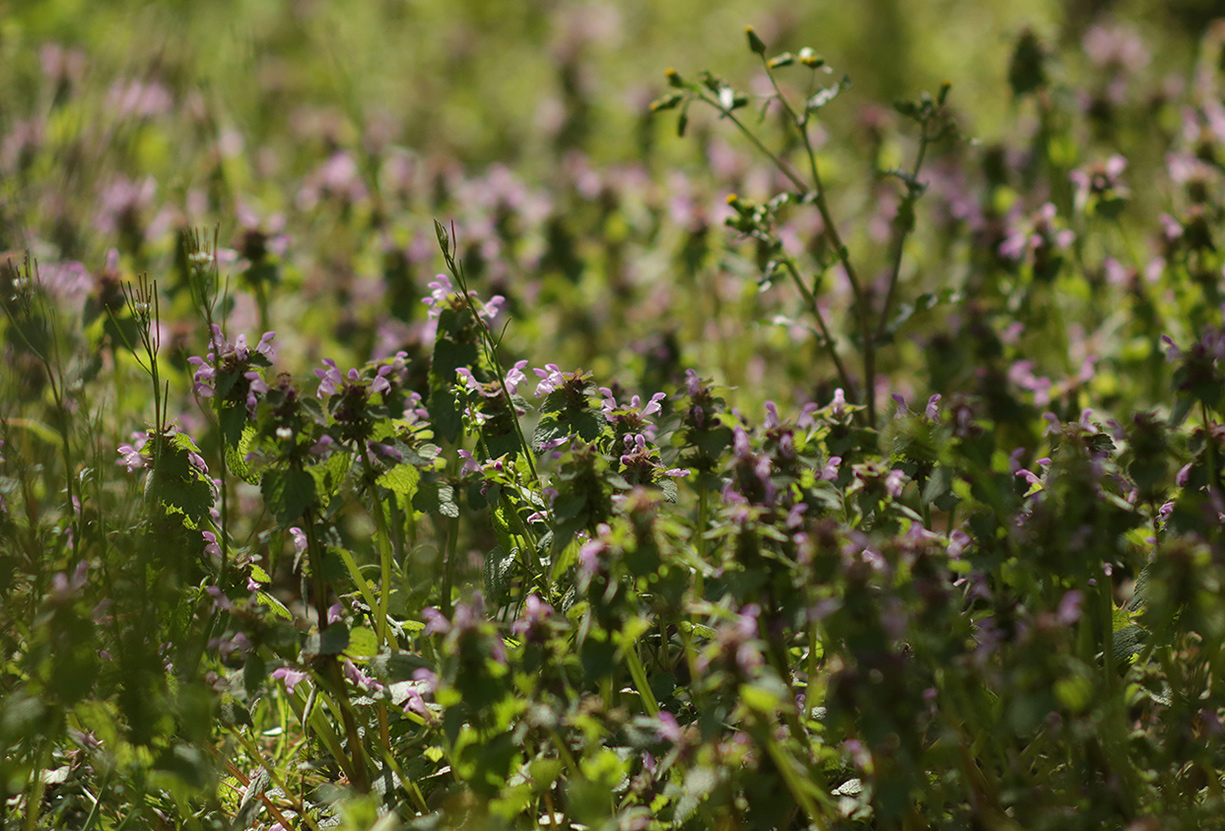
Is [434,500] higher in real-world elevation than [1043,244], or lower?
lower

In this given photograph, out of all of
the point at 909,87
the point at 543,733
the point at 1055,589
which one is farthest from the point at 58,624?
the point at 909,87

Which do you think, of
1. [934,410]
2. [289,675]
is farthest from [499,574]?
[934,410]

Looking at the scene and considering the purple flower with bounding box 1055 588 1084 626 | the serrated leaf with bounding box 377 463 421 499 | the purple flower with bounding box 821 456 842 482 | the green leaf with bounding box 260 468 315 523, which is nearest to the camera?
the purple flower with bounding box 1055 588 1084 626

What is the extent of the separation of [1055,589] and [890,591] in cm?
48

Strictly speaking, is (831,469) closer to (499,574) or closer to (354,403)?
(499,574)

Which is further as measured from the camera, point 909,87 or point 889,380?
point 909,87

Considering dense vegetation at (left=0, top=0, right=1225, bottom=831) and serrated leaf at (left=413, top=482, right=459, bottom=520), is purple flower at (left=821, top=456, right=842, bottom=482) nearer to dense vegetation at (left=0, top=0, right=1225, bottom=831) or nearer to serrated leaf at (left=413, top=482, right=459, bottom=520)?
dense vegetation at (left=0, top=0, right=1225, bottom=831)

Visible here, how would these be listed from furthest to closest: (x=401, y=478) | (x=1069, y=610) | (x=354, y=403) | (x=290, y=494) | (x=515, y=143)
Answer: (x=515, y=143) < (x=401, y=478) < (x=354, y=403) < (x=290, y=494) < (x=1069, y=610)

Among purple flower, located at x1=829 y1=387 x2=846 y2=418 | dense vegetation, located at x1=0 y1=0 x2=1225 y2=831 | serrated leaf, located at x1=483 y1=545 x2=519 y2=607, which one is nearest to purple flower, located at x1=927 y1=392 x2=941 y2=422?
dense vegetation, located at x1=0 y1=0 x2=1225 y2=831

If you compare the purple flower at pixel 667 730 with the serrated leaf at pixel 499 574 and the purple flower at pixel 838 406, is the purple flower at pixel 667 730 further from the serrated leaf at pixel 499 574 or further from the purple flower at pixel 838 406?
the purple flower at pixel 838 406

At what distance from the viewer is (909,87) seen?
6031mm

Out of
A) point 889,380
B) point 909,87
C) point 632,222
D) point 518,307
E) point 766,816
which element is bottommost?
point 766,816

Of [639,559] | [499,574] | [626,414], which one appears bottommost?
[639,559]

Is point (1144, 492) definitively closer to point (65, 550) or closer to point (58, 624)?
point (58, 624)
